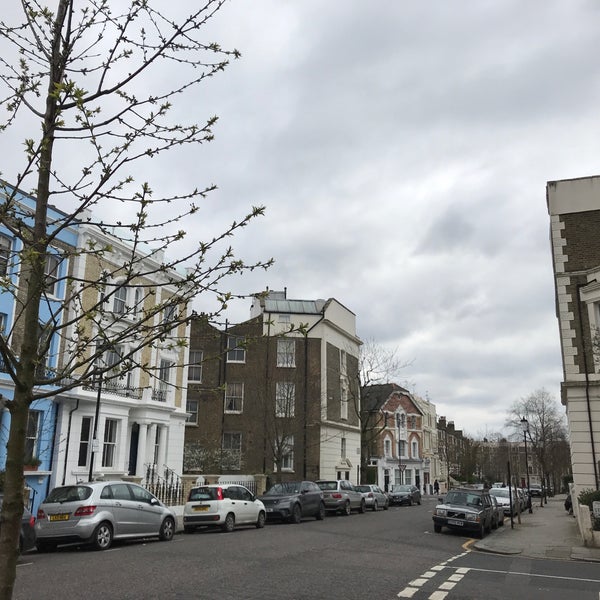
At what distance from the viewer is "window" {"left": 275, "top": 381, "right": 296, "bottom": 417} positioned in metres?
39.0

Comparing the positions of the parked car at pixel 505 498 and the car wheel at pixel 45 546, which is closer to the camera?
the car wheel at pixel 45 546

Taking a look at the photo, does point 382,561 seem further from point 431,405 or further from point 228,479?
point 431,405

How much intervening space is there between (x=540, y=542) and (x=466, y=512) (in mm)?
3048

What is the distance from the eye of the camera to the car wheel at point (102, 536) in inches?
577

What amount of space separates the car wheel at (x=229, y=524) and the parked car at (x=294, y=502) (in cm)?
469

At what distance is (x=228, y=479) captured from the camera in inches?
1254

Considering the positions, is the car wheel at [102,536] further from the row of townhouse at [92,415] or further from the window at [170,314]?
the window at [170,314]

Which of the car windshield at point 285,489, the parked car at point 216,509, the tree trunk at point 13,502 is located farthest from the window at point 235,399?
the tree trunk at point 13,502

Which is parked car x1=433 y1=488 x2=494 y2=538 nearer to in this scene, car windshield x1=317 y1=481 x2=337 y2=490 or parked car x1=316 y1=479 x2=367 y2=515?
parked car x1=316 y1=479 x2=367 y2=515

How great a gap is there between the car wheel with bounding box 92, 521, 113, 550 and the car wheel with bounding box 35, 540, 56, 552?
1.08 meters

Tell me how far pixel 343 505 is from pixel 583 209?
18059mm

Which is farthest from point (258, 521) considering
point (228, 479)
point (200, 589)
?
point (200, 589)

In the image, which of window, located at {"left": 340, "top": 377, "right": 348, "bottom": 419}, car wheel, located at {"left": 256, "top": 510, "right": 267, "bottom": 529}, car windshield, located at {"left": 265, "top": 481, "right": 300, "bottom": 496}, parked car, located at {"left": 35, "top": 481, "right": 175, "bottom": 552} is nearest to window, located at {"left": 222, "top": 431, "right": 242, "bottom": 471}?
window, located at {"left": 340, "top": 377, "right": 348, "bottom": 419}

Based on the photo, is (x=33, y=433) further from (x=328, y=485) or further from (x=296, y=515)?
(x=328, y=485)
